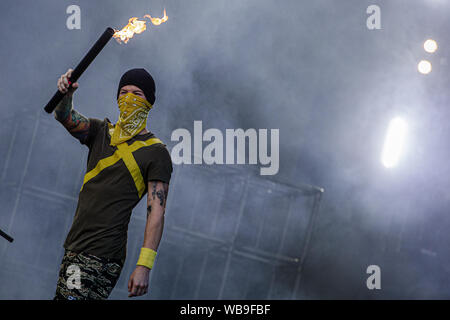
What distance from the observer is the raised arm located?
259cm

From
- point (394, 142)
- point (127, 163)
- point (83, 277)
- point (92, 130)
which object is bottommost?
point (83, 277)

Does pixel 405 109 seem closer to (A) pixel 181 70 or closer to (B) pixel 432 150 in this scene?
(B) pixel 432 150

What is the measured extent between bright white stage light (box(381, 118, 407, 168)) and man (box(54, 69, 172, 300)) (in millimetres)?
6670

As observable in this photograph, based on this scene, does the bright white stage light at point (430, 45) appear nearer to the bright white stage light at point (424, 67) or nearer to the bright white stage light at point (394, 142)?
the bright white stage light at point (424, 67)

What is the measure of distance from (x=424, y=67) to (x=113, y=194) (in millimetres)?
7380

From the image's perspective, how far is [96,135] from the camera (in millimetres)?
2838

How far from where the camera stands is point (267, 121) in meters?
8.37

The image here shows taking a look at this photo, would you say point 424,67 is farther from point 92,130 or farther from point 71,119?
point 71,119

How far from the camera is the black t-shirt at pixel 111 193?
2.56 metres

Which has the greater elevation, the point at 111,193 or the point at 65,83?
the point at 65,83

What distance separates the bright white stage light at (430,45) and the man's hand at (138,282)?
24.4ft

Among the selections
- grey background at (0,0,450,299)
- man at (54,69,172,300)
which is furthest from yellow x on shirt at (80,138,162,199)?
grey background at (0,0,450,299)

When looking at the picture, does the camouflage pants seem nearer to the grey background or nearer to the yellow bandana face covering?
the yellow bandana face covering

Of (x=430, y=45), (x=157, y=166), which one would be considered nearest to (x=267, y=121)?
(x=430, y=45)
